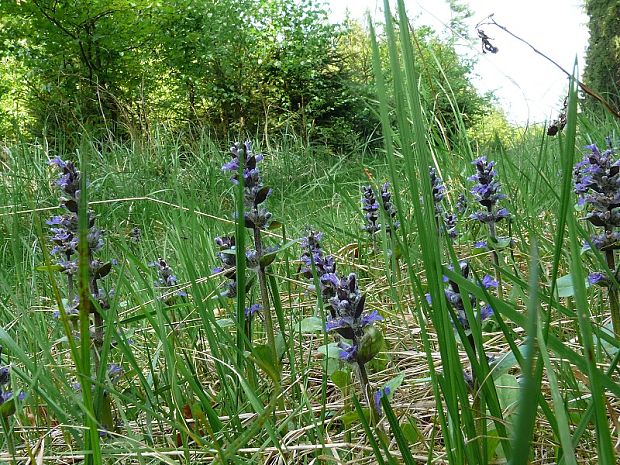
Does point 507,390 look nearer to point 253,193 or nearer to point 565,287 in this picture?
point 565,287

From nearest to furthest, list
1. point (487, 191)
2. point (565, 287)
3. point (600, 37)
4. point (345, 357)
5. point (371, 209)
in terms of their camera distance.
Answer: point (345, 357)
point (565, 287)
point (487, 191)
point (371, 209)
point (600, 37)

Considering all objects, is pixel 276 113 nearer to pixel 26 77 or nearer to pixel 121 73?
pixel 121 73

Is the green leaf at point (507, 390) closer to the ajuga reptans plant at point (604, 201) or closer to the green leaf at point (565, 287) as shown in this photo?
the green leaf at point (565, 287)

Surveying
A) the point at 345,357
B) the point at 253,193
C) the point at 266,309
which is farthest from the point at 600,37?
the point at 345,357

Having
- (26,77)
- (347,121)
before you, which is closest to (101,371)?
(26,77)

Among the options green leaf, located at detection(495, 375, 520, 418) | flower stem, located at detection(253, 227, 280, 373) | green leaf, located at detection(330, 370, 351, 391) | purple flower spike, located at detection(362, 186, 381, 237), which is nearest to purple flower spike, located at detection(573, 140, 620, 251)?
green leaf, located at detection(495, 375, 520, 418)

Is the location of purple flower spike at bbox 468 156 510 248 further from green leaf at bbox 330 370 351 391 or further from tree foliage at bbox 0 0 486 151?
tree foliage at bbox 0 0 486 151

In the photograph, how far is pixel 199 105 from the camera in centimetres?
1574

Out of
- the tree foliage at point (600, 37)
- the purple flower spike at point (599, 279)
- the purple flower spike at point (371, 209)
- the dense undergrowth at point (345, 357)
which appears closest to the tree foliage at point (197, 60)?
the tree foliage at point (600, 37)

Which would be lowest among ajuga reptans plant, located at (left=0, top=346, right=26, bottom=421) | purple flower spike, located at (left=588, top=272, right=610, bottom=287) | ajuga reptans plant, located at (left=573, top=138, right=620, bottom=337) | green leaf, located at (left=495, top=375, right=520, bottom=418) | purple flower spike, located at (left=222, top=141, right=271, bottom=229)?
green leaf, located at (left=495, top=375, right=520, bottom=418)

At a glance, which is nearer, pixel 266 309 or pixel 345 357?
pixel 345 357

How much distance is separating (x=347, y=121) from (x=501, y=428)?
612 inches

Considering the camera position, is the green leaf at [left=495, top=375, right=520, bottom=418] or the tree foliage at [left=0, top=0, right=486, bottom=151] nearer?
the green leaf at [left=495, top=375, right=520, bottom=418]

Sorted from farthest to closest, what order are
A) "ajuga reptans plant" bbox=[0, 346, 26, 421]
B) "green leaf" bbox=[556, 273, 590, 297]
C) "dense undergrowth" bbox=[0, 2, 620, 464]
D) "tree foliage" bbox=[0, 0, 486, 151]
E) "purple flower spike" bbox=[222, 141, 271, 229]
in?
"tree foliage" bbox=[0, 0, 486, 151]
"purple flower spike" bbox=[222, 141, 271, 229]
"green leaf" bbox=[556, 273, 590, 297]
"ajuga reptans plant" bbox=[0, 346, 26, 421]
"dense undergrowth" bbox=[0, 2, 620, 464]
